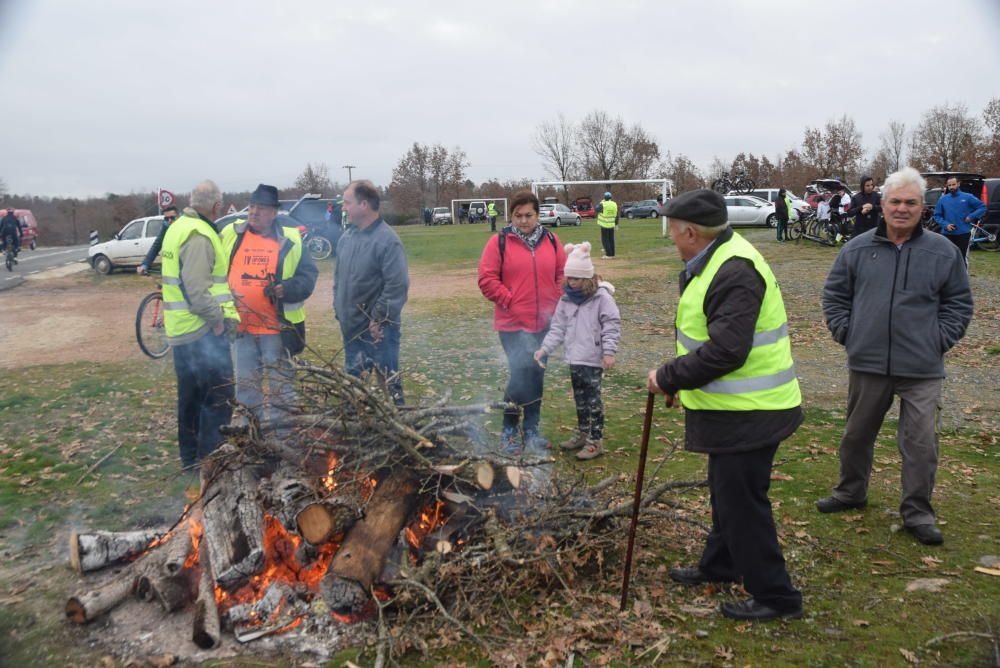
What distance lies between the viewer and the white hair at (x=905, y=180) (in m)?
3.80

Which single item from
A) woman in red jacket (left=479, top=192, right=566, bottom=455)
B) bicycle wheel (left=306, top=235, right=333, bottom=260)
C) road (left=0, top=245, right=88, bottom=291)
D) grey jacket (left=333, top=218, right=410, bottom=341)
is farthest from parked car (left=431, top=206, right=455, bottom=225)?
woman in red jacket (left=479, top=192, right=566, bottom=455)

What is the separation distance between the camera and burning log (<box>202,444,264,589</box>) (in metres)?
3.38

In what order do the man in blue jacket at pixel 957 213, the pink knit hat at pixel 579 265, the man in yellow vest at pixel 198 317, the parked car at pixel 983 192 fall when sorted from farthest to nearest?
the parked car at pixel 983 192, the man in blue jacket at pixel 957 213, the pink knit hat at pixel 579 265, the man in yellow vest at pixel 198 317

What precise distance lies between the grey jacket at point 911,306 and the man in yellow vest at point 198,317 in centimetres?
412

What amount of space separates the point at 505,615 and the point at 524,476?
34.6 inches

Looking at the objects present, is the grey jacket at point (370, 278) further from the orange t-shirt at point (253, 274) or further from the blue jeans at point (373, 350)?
the orange t-shirt at point (253, 274)

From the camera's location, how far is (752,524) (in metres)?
3.07

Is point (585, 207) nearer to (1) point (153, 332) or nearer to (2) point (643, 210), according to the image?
(2) point (643, 210)

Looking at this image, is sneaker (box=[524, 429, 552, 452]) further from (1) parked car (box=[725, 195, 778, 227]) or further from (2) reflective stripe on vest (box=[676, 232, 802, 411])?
(1) parked car (box=[725, 195, 778, 227])

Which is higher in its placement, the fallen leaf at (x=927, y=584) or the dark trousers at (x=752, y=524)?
the dark trousers at (x=752, y=524)

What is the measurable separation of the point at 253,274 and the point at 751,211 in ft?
87.3

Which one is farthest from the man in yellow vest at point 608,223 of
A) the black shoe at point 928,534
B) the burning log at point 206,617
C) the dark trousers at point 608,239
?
the burning log at point 206,617

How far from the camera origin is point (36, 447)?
5672 mm

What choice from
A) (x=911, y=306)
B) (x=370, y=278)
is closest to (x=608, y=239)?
(x=370, y=278)
